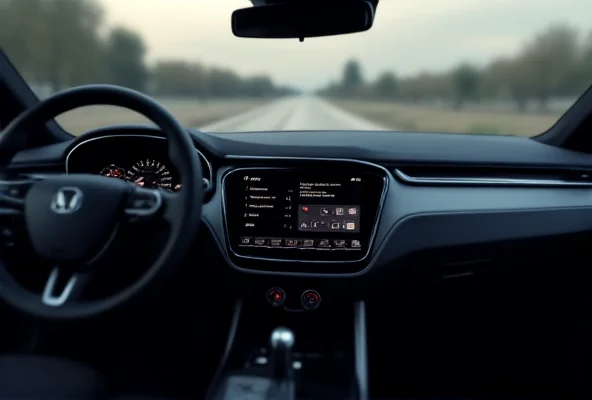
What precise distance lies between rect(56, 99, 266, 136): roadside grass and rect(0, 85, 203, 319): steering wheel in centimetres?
18

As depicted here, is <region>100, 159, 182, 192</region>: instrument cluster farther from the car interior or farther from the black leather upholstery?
the black leather upholstery

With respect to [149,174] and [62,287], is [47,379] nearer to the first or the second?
[62,287]

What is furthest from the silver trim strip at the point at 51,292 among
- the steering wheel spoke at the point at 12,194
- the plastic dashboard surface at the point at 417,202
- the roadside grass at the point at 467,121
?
the roadside grass at the point at 467,121

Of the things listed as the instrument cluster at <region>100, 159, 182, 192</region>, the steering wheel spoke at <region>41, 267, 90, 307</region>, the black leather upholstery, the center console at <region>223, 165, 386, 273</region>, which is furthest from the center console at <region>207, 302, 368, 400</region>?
the steering wheel spoke at <region>41, 267, 90, 307</region>

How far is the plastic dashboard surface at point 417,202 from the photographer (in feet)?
9.91

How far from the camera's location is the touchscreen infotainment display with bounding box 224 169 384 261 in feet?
9.89

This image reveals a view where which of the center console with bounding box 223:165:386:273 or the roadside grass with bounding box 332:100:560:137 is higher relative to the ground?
the roadside grass with bounding box 332:100:560:137

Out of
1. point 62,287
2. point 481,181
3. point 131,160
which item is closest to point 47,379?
point 62,287

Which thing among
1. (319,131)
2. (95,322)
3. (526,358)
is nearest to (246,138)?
(319,131)

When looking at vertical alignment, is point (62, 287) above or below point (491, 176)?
below

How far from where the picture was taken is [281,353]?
2.60 m

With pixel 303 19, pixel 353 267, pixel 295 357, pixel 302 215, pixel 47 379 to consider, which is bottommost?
pixel 295 357

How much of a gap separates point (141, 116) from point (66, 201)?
0.49 m

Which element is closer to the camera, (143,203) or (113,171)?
(143,203)
